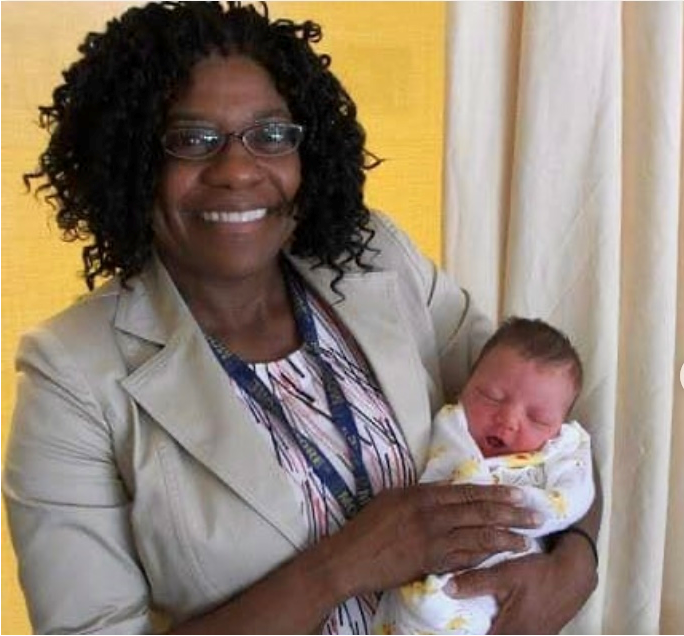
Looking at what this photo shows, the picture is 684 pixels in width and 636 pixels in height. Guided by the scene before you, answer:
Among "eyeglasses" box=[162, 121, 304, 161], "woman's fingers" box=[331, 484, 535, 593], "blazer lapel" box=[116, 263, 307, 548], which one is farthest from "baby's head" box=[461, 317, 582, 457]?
"eyeglasses" box=[162, 121, 304, 161]

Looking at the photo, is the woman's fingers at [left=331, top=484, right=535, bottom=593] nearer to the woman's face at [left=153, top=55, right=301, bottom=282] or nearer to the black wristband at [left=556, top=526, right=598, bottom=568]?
the black wristband at [left=556, top=526, right=598, bottom=568]

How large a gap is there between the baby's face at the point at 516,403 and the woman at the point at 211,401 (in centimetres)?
9

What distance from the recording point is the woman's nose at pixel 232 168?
1232 millimetres

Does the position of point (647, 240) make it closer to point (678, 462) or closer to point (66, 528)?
point (678, 462)

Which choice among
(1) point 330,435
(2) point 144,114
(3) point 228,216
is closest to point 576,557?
(1) point 330,435

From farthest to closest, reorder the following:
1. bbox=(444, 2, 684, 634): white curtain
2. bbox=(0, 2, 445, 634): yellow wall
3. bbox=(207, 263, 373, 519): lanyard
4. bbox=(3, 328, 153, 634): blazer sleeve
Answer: bbox=(0, 2, 445, 634): yellow wall < bbox=(444, 2, 684, 634): white curtain < bbox=(207, 263, 373, 519): lanyard < bbox=(3, 328, 153, 634): blazer sleeve

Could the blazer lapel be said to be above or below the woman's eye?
below

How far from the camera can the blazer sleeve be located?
46.3 inches

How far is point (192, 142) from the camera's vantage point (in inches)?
48.8

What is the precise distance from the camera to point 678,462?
4.81 feet

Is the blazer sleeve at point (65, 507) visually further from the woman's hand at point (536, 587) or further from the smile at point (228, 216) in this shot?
the woman's hand at point (536, 587)

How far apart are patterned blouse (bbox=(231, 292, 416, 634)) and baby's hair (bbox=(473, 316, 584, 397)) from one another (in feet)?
0.61

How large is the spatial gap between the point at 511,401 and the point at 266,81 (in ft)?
1.75

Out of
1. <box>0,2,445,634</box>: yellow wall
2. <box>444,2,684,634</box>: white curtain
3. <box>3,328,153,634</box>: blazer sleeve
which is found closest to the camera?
<box>3,328,153,634</box>: blazer sleeve
